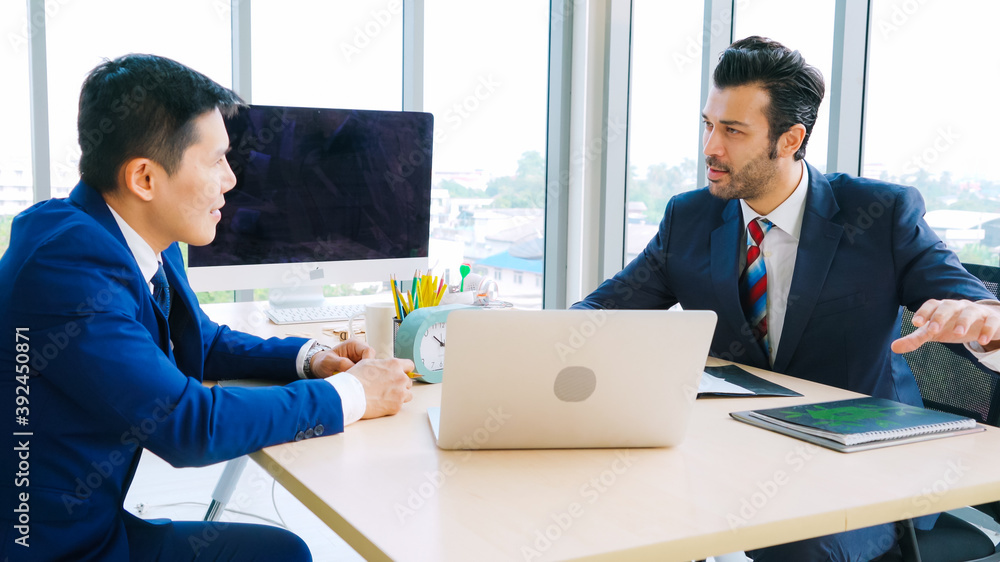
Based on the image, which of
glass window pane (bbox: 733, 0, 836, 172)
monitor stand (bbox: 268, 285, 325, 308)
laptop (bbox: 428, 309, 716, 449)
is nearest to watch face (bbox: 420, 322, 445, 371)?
laptop (bbox: 428, 309, 716, 449)

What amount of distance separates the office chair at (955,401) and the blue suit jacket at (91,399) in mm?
1018

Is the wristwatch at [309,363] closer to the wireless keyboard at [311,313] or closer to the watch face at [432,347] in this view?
the watch face at [432,347]

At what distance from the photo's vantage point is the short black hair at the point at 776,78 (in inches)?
74.2

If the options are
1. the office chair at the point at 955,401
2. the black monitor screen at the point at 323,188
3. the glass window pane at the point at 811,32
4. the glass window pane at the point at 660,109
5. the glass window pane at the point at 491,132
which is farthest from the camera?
the glass window pane at the point at 491,132

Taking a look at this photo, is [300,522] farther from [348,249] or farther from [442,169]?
[442,169]

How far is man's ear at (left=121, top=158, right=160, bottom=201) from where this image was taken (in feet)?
3.87

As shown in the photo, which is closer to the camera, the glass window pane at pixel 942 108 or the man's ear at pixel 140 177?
the man's ear at pixel 140 177

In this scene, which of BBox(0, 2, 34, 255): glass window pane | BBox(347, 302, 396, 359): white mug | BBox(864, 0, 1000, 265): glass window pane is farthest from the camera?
BBox(0, 2, 34, 255): glass window pane

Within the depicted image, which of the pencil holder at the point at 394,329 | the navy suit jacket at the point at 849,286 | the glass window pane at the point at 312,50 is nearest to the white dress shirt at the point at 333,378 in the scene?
the pencil holder at the point at 394,329

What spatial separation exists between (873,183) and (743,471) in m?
0.98

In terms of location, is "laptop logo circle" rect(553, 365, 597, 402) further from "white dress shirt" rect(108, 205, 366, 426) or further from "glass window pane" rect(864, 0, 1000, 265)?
"glass window pane" rect(864, 0, 1000, 265)

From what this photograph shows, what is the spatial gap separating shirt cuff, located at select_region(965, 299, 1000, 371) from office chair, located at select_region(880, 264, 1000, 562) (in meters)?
0.10

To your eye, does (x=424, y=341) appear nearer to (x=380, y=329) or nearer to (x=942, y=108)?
(x=380, y=329)

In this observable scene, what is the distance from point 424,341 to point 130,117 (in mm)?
621
